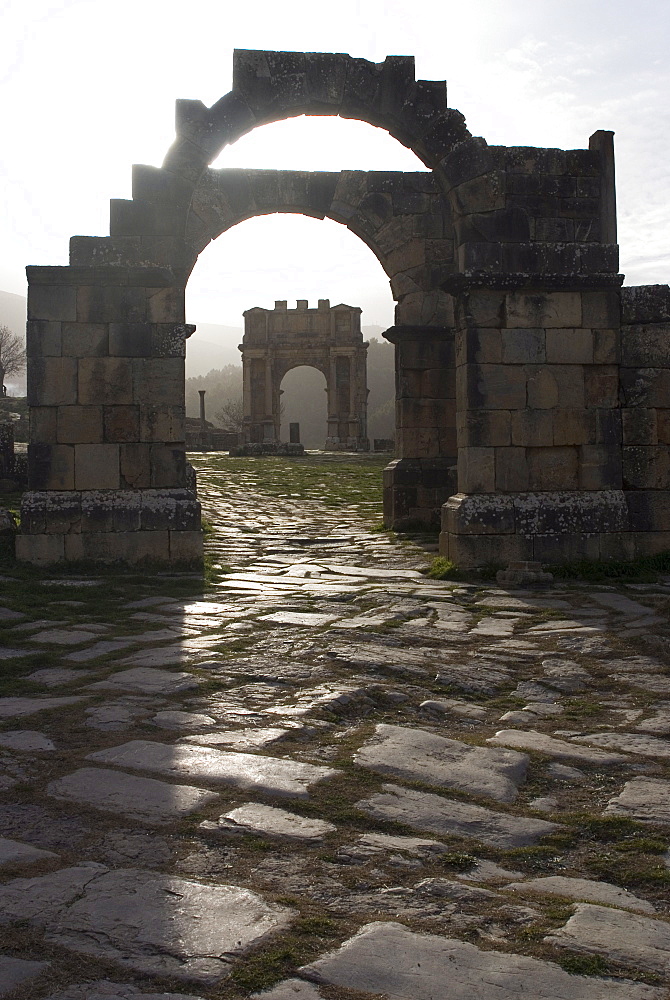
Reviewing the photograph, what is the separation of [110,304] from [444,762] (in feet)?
19.7

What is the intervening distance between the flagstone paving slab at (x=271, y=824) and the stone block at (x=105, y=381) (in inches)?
232

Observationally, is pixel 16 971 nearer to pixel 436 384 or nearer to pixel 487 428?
pixel 487 428

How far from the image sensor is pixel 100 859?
2410mm

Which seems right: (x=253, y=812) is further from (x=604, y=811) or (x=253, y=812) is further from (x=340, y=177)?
(x=340, y=177)

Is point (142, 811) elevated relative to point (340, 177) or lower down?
lower down

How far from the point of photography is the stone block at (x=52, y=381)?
795 cm

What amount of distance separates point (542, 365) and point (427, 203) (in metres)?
4.54

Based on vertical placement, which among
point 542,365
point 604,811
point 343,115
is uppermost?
point 343,115

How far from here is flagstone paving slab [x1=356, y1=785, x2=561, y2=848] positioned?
104 inches

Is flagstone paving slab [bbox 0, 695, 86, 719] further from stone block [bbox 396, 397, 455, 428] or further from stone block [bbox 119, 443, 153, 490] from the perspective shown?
stone block [bbox 396, 397, 455, 428]

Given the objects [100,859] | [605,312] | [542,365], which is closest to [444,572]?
[542,365]

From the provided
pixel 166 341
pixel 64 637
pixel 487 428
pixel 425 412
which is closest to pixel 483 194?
pixel 487 428

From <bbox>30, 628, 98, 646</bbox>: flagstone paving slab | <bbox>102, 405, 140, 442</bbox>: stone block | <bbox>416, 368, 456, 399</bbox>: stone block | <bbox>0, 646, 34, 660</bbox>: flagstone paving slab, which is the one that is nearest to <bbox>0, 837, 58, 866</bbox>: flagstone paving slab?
<bbox>0, 646, 34, 660</bbox>: flagstone paving slab

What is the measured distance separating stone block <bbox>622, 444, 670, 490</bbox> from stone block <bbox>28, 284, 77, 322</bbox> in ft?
16.9
